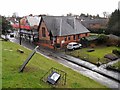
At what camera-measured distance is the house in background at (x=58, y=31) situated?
140 ft

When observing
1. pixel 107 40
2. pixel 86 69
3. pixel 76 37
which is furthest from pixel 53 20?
pixel 86 69

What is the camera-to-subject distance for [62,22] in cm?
4556

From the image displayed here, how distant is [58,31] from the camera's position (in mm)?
43188

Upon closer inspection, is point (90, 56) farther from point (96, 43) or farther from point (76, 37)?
point (76, 37)

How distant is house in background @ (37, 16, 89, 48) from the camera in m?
42.7

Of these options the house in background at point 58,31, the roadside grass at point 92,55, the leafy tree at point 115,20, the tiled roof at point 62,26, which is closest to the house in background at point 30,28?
the house in background at point 58,31

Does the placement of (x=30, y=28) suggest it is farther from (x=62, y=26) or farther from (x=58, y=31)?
(x=58, y=31)

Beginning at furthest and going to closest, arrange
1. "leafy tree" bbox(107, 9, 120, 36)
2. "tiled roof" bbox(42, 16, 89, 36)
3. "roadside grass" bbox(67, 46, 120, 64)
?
"tiled roof" bbox(42, 16, 89, 36) < "roadside grass" bbox(67, 46, 120, 64) < "leafy tree" bbox(107, 9, 120, 36)

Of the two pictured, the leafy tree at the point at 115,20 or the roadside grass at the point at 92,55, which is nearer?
the leafy tree at the point at 115,20

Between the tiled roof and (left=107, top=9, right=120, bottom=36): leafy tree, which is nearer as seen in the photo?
(left=107, top=9, right=120, bottom=36): leafy tree

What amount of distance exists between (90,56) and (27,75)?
19.2m

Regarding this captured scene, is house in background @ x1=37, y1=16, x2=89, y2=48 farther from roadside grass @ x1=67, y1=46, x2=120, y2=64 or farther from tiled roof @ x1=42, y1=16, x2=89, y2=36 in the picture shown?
roadside grass @ x1=67, y1=46, x2=120, y2=64

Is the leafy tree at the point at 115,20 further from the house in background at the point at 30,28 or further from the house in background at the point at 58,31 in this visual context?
the house in background at the point at 30,28

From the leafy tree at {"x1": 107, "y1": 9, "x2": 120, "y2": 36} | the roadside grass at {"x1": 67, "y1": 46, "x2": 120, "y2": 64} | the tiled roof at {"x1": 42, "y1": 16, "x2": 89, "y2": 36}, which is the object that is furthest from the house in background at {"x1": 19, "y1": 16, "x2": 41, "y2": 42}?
the leafy tree at {"x1": 107, "y1": 9, "x2": 120, "y2": 36}
